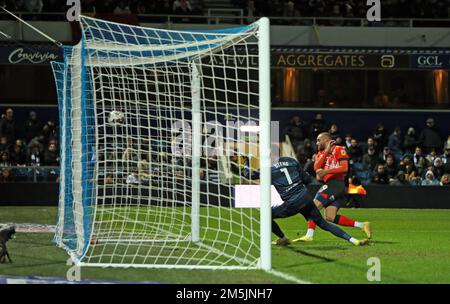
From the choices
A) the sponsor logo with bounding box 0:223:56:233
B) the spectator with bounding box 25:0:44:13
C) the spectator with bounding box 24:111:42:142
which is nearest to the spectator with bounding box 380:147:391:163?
the spectator with bounding box 24:111:42:142

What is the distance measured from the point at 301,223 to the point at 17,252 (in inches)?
313

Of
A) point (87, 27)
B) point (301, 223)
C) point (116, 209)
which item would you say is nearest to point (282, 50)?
point (301, 223)

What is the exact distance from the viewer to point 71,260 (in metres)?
10.5

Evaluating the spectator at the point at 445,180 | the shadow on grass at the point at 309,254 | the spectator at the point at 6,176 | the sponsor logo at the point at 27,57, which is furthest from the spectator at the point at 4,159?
the shadow on grass at the point at 309,254

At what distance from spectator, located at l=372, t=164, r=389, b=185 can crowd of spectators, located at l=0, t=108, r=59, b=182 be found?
28.7 ft

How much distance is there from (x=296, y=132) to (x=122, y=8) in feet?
22.6

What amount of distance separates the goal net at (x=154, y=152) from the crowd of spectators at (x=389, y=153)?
8.55 m

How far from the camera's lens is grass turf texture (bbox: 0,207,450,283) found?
9352mm

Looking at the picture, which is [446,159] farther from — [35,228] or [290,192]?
[35,228]

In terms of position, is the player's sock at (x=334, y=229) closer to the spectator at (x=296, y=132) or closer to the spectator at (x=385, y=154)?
the spectator at (x=385, y=154)

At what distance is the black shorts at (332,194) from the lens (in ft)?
44.0

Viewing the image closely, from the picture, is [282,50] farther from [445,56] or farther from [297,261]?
[297,261]

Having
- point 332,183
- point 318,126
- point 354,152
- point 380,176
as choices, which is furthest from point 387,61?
point 332,183

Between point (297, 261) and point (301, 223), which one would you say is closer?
point (297, 261)
